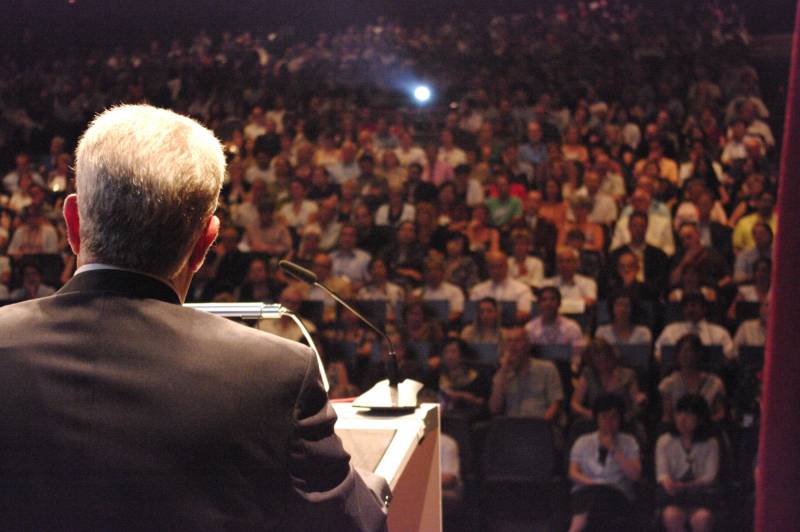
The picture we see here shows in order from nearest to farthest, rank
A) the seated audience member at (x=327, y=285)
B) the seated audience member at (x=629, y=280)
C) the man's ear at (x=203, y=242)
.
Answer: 1. the man's ear at (x=203, y=242)
2. the seated audience member at (x=629, y=280)
3. the seated audience member at (x=327, y=285)

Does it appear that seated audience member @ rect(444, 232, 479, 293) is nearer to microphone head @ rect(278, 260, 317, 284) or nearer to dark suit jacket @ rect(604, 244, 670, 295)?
dark suit jacket @ rect(604, 244, 670, 295)

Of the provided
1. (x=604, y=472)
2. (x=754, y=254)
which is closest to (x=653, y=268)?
(x=754, y=254)

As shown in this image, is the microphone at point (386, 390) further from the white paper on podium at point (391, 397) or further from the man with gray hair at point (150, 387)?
the man with gray hair at point (150, 387)

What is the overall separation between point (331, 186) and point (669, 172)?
79.1 inches

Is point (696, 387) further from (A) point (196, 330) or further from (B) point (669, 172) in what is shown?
(A) point (196, 330)

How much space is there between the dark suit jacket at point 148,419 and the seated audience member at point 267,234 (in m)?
4.26

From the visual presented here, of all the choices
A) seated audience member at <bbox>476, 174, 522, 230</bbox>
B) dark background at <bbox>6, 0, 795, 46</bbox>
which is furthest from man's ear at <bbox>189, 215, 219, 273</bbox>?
dark background at <bbox>6, 0, 795, 46</bbox>

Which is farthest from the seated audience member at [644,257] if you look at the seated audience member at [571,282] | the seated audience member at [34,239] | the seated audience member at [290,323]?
the seated audience member at [34,239]

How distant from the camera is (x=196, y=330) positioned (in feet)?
2.75

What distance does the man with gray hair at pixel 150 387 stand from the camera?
2.57ft

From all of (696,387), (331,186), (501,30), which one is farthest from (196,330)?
(501,30)

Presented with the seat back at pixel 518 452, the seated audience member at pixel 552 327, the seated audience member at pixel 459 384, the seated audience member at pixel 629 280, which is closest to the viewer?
the seat back at pixel 518 452

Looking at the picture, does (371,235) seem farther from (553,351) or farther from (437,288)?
(553,351)

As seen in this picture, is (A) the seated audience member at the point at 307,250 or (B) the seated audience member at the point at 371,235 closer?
(A) the seated audience member at the point at 307,250
